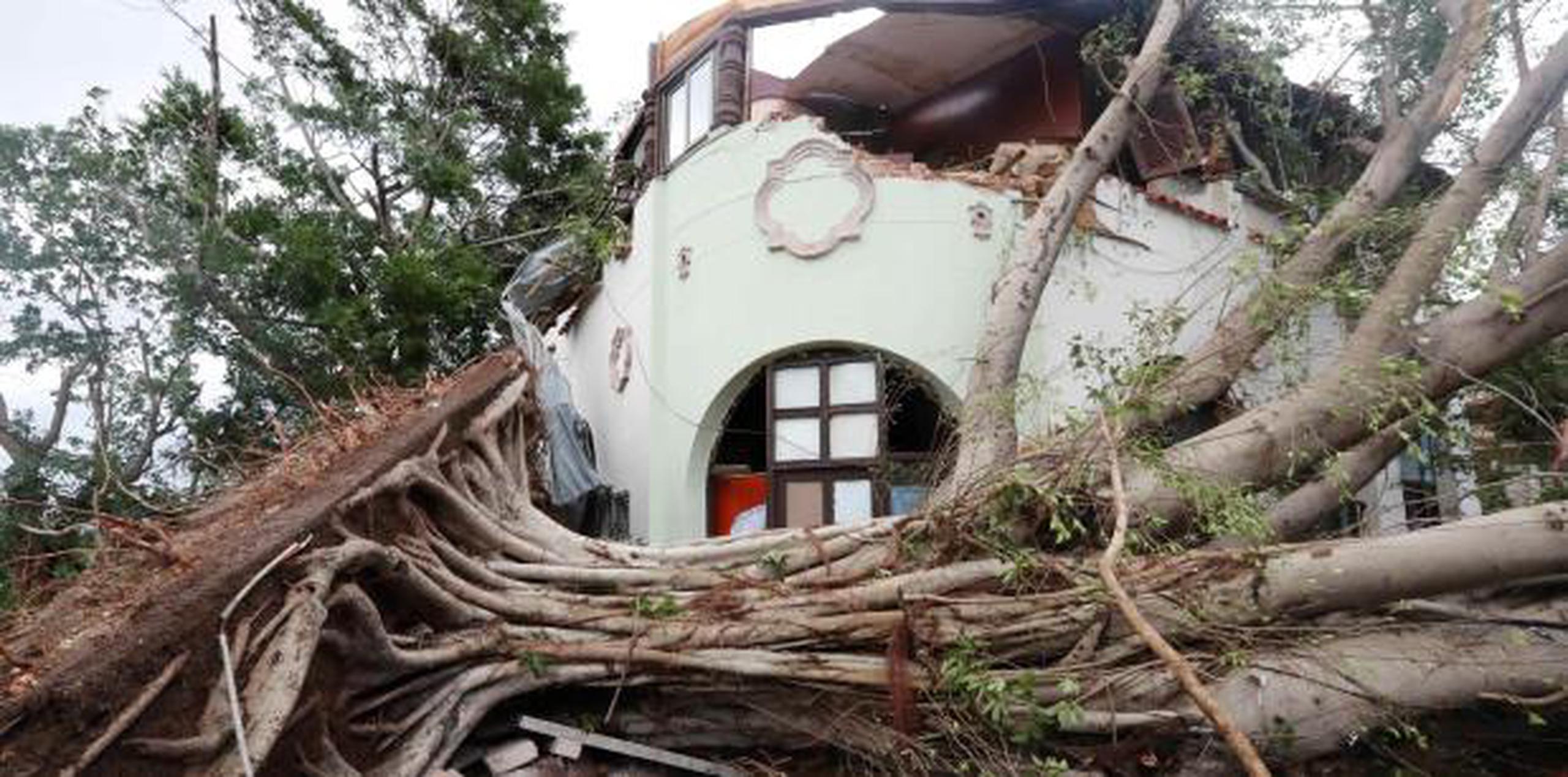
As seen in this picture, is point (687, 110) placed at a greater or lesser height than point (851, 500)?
greater

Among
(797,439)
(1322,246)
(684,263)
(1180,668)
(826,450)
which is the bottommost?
(1180,668)

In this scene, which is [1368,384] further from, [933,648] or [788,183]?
[788,183]

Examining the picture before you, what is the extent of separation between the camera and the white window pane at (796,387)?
9500mm

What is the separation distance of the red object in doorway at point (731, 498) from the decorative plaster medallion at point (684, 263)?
1903mm

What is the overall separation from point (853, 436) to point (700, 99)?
3971 millimetres

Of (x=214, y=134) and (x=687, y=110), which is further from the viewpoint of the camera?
(x=214, y=134)

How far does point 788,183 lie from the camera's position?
9.66 metres

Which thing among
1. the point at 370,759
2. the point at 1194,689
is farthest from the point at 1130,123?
the point at 370,759

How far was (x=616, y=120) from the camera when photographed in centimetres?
1596

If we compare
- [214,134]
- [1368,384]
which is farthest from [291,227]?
[1368,384]

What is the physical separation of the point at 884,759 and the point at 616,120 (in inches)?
501

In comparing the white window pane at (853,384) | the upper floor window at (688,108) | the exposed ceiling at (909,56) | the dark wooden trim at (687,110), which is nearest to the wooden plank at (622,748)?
the white window pane at (853,384)

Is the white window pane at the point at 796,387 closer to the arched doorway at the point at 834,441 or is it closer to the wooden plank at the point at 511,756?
the arched doorway at the point at 834,441

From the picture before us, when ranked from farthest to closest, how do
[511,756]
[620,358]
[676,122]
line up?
[676,122]
[620,358]
[511,756]
